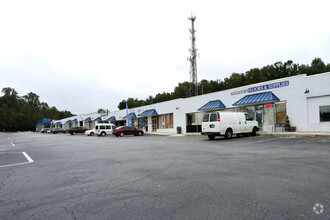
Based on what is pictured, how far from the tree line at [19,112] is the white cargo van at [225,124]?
116275 mm

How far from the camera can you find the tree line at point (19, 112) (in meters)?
115

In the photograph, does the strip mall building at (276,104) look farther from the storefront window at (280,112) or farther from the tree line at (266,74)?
the tree line at (266,74)

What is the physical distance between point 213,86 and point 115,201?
71.4 metres

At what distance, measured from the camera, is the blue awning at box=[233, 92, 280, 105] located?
2117 cm

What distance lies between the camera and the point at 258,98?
2231 cm

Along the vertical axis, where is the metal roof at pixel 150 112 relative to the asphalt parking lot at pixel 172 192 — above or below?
above

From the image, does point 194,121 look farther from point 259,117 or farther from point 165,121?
point 259,117

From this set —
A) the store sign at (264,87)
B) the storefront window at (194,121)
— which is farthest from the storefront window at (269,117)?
the storefront window at (194,121)

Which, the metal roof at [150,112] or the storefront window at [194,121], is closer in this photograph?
the storefront window at [194,121]

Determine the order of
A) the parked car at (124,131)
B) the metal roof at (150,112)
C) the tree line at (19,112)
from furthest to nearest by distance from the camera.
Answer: the tree line at (19,112)
the metal roof at (150,112)
the parked car at (124,131)

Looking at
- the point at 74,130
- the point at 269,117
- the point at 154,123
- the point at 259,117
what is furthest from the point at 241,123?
the point at 74,130

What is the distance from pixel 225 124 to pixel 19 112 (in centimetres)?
13353

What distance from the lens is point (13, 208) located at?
3.87 metres

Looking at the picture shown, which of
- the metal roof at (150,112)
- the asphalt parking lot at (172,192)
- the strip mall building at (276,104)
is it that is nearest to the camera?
the asphalt parking lot at (172,192)
